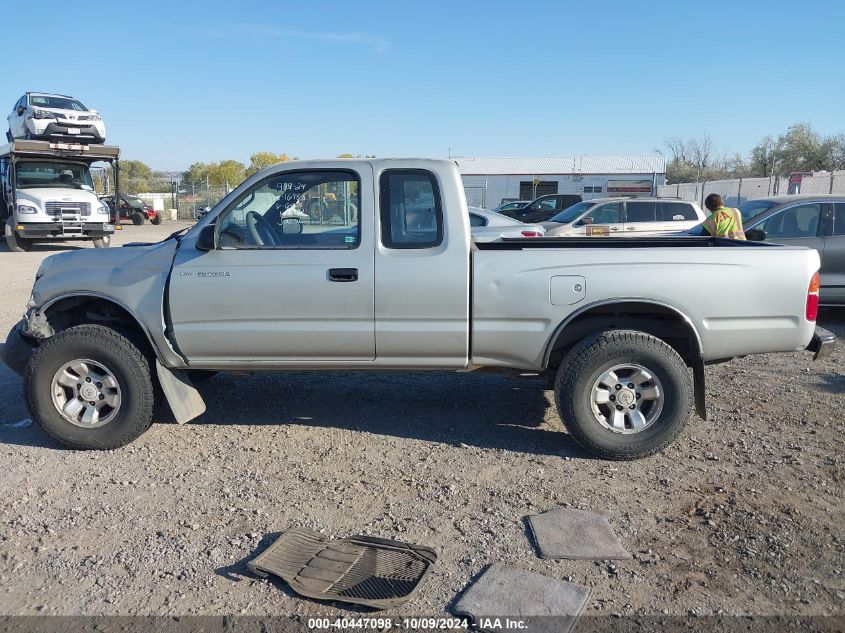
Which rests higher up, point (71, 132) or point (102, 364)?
point (71, 132)

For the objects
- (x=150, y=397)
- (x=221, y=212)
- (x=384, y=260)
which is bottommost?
(x=150, y=397)

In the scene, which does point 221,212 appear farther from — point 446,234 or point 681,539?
point 681,539

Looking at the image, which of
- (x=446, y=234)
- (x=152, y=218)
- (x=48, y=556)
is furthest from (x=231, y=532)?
(x=152, y=218)

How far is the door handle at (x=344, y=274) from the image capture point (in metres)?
4.84

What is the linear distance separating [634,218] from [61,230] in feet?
48.6

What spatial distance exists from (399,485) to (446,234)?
1.68 m

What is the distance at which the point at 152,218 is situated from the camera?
3688 cm

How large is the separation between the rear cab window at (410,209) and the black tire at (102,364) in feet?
6.47

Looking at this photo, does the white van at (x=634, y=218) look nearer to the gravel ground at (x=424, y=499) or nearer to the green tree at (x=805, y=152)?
the gravel ground at (x=424, y=499)

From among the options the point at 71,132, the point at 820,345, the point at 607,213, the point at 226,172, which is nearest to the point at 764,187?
the point at 607,213

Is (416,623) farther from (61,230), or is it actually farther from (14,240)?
(14,240)

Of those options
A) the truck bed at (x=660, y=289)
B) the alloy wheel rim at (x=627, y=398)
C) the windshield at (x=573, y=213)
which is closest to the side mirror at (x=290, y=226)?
the truck bed at (x=660, y=289)

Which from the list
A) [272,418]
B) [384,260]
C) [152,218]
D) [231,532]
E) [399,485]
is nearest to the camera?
[231,532]

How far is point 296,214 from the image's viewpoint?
515 centimetres
